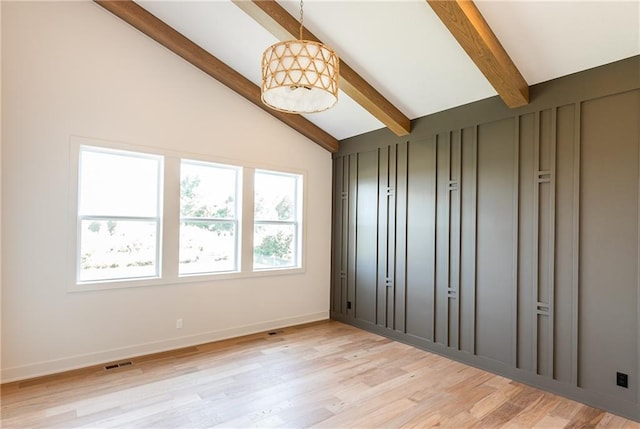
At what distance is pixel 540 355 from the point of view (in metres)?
3.20

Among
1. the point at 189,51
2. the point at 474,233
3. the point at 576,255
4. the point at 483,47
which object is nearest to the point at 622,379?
the point at 576,255

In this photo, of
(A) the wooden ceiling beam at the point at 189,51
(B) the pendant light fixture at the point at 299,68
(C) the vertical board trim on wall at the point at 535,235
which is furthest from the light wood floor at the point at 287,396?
(A) the wooden ceiling beam at the point at 189,51

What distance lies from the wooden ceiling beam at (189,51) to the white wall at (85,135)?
0.38 feet

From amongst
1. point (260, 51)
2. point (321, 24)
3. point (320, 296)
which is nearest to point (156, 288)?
point (320, 296)

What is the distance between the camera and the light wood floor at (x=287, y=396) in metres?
2.59

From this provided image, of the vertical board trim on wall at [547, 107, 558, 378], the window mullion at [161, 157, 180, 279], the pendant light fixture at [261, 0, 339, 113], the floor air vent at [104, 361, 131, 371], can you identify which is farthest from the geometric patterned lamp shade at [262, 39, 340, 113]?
the floor air vent at [104, 361, 131, 371]

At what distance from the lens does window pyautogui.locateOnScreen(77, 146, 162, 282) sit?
3559mm

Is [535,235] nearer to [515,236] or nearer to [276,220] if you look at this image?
[515,236]

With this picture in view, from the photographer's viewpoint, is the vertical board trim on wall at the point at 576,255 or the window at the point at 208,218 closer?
the vertical board trim on wall at the point at 576,255

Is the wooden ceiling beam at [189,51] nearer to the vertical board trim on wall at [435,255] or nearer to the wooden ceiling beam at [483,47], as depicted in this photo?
the vertical board trim on wall at [435,255]

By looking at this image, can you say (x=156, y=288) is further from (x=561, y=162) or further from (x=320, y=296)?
(x=561, y=162)

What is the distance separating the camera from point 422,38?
312 centimetres

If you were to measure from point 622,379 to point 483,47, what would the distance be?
2888 mm

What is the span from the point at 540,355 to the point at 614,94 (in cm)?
236
